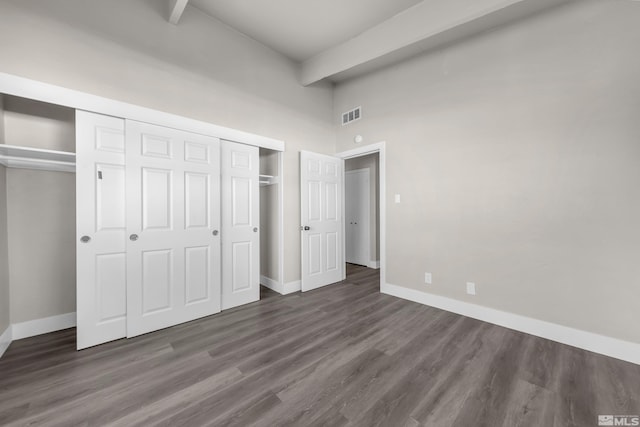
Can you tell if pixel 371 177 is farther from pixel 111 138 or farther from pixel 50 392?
pixel 50 392

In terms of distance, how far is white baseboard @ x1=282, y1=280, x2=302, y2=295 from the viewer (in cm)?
373

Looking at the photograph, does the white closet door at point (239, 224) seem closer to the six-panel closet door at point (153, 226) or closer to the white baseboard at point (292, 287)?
the six-panel closet door at point (153, 226)

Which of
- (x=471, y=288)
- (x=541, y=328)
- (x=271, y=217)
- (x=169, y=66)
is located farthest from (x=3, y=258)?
(x=541, y=328)

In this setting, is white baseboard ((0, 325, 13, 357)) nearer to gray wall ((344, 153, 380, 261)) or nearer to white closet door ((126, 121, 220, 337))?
white closet door ((126, 121, 220, 337))

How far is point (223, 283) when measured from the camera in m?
3.14

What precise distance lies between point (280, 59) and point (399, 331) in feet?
13.2

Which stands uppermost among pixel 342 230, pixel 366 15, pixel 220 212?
pixel 366 15

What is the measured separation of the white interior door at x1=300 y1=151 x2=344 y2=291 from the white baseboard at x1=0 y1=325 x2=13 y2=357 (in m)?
3.00

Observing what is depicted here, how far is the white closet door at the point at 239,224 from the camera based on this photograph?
3164 millimetres

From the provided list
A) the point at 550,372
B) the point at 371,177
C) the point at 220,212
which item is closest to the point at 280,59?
the point at 220,212

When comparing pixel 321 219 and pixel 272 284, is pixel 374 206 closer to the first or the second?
pixel 321 219

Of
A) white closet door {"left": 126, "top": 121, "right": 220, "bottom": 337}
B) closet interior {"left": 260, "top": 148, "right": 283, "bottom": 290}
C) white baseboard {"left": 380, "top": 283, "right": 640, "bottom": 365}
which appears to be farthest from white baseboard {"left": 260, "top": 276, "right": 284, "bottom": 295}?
white baseboard {"left": 380, "top": 283, "right": 640, "bottom": 365}

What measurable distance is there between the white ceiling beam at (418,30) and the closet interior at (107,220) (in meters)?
2.08

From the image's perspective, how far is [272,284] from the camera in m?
3.92
